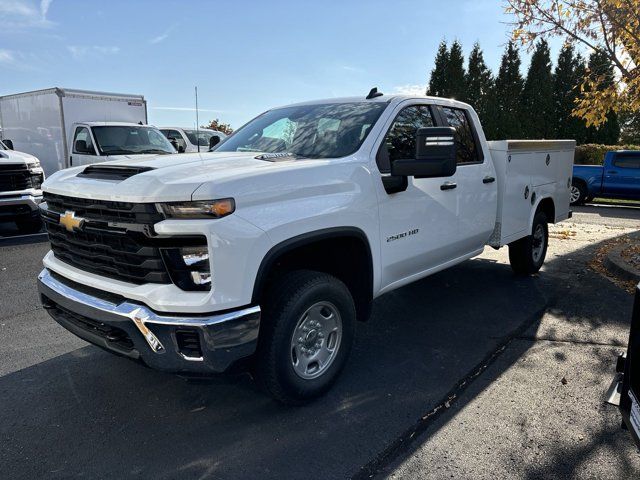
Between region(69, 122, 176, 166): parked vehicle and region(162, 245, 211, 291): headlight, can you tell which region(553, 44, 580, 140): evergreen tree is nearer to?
region(69, 122, 176, 166): parked vehicle

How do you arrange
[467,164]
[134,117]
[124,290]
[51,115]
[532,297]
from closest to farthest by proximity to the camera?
1. [124,290]
2. [467,164]
3. [532,297]
4. [51,115]
5. [134,117]

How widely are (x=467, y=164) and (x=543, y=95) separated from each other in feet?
95.5

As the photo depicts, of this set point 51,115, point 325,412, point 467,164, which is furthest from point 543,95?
point 325,412

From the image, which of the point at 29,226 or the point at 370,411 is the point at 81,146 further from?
the point at 370,411

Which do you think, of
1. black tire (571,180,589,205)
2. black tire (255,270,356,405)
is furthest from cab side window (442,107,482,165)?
black tire (571,180,589,205)

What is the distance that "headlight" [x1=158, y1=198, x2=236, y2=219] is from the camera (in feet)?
8.54

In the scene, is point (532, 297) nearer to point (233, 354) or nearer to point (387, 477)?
point (387, 477)

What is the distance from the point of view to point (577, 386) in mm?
3529

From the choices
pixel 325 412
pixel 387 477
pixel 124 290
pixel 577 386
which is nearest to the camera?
pixel 387 477

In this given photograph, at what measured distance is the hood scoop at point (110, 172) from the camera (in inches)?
118

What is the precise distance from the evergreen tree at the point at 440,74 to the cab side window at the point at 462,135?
95.0 feet

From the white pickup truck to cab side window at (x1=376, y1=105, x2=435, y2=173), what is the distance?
0.04ft

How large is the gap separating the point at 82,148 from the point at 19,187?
8.14 ft

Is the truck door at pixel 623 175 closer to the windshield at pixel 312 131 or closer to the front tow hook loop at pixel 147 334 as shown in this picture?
the windshield at pixel 312 131
